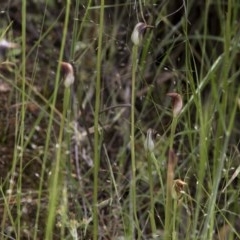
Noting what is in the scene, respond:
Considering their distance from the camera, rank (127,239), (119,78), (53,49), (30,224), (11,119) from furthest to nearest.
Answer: (53,49) < (119,78) < (11,119) < (30,224) < (127,239)

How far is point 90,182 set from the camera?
65.8 inches

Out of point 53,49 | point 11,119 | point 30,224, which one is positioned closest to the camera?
point 30,224

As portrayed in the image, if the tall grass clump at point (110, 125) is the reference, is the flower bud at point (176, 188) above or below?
above

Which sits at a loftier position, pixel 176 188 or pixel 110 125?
pixel 176 188

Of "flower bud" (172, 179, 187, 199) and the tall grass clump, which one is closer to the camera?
"flower bud" (172, 179, 187, 199)

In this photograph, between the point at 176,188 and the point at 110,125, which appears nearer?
the point at 176,188

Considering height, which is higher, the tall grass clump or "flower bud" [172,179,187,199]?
"flower bud" [172,179,187,199]

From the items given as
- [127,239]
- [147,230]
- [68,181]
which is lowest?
[147,230]

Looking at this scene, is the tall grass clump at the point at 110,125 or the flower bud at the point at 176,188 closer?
the flower bud at the point at 176,188

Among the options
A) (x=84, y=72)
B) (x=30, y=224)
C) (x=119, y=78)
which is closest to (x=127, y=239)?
(x=30, y=224)

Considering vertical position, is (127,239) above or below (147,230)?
above

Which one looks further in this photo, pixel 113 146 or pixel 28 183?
pixel 113 146

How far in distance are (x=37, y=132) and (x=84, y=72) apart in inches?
11.8

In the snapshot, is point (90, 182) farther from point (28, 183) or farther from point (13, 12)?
point (13, 12)
